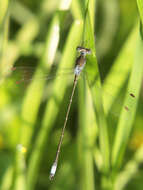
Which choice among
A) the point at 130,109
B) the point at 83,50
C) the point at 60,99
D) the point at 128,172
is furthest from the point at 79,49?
the point at 128,172

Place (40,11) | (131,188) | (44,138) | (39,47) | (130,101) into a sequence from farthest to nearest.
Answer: (40,11)
(39,47)
(131,188)
(44,138)
(130,101)

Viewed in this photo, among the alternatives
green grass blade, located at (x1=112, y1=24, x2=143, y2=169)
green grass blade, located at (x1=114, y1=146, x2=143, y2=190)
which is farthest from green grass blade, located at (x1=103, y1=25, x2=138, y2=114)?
green grass blade, located at (x1=114, y1=146, x2=143, y2=190)

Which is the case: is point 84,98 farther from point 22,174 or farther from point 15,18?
point 15,18

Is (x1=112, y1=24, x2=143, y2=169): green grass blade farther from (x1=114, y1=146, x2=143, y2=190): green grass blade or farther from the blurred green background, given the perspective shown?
(x1=114, y1=146, x2=143, y2=190): green grass blade

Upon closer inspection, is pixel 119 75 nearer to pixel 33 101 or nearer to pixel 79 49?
pixel 79 49

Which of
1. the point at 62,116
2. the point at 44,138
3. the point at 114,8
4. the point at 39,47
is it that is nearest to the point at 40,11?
the point at 39,47

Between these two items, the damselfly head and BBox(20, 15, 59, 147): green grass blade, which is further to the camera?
BBox(20, 15, 59, 147): green grass blade

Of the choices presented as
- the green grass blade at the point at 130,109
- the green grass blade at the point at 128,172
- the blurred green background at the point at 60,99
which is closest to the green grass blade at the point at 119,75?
the blurred green background at the point at 60,99

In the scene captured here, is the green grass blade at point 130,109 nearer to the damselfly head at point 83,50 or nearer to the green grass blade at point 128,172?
the damselfly head at point 83,50
